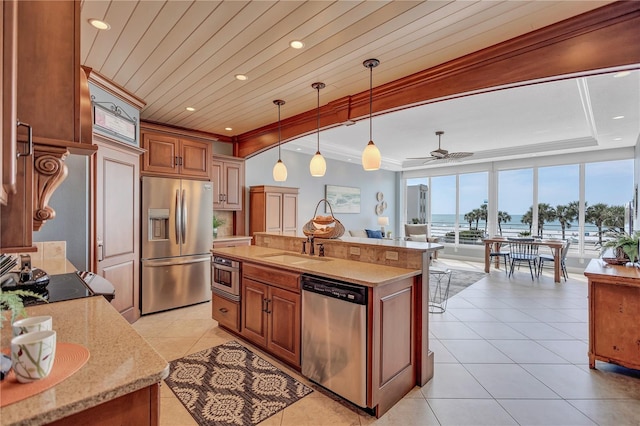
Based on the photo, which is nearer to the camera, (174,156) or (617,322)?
(617,322)

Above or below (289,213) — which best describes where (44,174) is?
above

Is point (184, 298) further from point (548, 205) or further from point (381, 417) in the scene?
point (548, 205)

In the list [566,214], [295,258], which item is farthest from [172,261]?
[566,214]

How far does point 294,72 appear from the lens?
2.88 meters

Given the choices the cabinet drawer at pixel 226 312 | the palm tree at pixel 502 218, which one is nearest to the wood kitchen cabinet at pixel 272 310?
the cabinet drawer at pixel 226 312

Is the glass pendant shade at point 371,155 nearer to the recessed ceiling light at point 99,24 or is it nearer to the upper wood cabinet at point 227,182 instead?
the recessed ceiling light at point 99,24

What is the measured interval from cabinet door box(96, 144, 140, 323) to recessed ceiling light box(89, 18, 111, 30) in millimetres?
1293

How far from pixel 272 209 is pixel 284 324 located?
311 cm

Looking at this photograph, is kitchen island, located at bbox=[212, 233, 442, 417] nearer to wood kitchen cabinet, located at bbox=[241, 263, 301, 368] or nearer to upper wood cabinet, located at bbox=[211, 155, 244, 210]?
wood kitchen cabinet, located at bbox=[241, 263, 301, 368]

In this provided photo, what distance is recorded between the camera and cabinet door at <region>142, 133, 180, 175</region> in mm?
3945

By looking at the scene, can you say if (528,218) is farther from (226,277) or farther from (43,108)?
(43,108)

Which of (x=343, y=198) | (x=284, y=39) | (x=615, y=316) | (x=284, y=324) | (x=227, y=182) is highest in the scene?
(x=284, y=39)

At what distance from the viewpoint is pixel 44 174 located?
3.07 feet

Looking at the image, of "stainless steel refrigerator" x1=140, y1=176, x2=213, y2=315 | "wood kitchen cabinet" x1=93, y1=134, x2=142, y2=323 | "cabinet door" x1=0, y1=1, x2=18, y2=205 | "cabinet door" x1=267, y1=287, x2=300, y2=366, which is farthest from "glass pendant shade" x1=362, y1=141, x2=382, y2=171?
"wood kitchen cabinet" x1=93, y1=134, x2=142, y2=323
